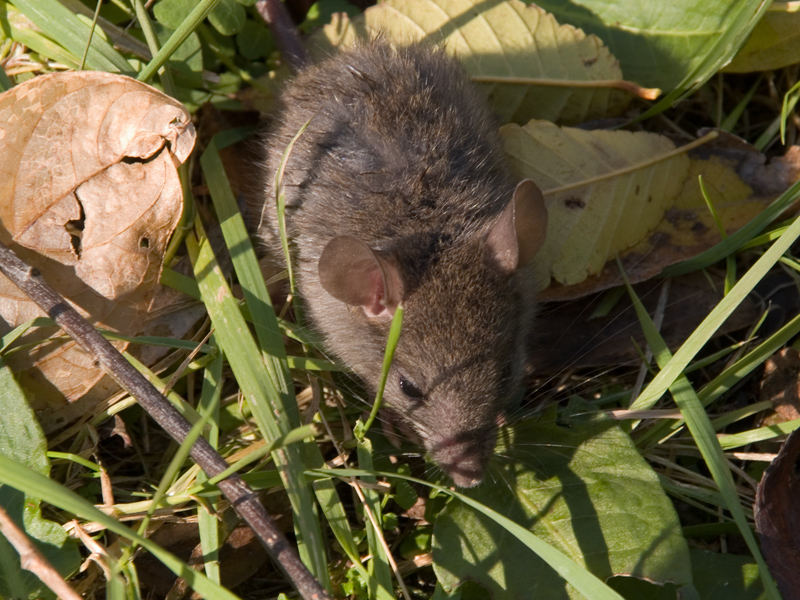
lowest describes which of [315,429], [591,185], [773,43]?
[315,429]

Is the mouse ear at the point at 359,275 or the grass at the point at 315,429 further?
the grass at the point at 315,429

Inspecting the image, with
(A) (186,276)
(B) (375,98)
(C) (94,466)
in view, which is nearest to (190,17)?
(B) (375,98)

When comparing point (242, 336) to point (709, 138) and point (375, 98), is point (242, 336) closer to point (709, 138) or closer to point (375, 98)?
point (375, 98)

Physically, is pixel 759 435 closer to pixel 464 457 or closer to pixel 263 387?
pixel 464 457

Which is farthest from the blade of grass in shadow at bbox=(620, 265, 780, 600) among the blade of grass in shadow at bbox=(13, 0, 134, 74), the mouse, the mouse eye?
the blade of grass in shadow at bbox=(13, 0, 134, 74)

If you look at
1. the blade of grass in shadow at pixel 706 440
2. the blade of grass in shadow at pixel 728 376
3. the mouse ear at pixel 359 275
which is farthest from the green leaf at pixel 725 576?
the mouse ear at pixel 359 275

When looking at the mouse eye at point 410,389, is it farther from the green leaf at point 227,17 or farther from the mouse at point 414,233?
the green leaf at point 227,17

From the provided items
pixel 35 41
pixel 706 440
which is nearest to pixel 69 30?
pixel 35 41
